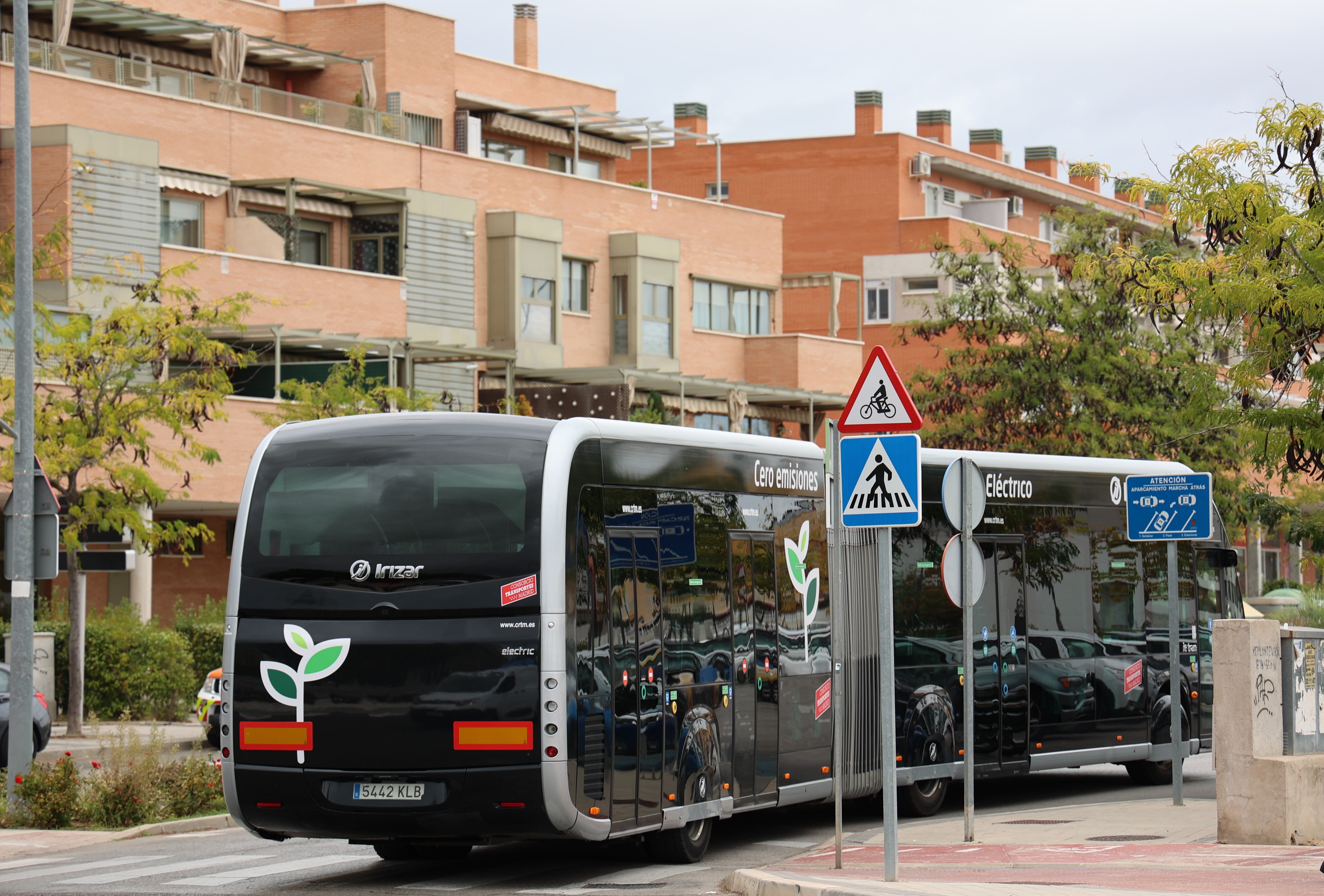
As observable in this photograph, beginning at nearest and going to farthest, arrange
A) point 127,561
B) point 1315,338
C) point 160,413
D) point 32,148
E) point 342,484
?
point 342,484 < point 1315,338 < point 160,413 < point 127,561 < point 32,148

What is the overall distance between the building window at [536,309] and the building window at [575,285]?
94 cm

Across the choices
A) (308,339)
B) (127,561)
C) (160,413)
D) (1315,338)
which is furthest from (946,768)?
(308,339)

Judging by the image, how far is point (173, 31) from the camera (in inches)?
1695

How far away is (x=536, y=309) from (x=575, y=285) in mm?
2170

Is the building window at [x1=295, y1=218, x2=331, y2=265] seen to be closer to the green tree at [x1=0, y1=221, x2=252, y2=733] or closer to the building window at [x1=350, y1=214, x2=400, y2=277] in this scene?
the building window at [x1=350, y1=214, x2=400, y2=277]

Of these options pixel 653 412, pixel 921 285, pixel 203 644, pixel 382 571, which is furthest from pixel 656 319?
pixel 382 571

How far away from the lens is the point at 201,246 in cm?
3884

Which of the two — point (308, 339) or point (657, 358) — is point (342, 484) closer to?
point (308, 339)

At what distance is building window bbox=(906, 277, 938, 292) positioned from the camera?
217ft

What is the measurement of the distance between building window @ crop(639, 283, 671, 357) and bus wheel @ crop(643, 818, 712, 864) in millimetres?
34900

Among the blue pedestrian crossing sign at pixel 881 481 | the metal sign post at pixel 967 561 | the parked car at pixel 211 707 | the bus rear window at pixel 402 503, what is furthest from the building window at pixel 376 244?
the blue pedestrian crossing sign at pixel 881 481

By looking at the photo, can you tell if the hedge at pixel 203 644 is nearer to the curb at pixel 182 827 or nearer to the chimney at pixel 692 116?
the curb at pixel 182 827

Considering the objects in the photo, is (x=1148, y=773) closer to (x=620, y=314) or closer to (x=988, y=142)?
(x=620, y=314)

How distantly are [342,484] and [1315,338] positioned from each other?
10642 mm
